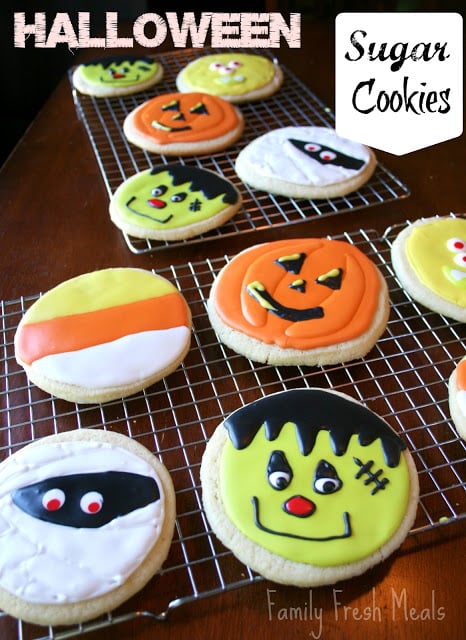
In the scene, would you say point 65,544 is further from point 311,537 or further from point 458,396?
point 458,396

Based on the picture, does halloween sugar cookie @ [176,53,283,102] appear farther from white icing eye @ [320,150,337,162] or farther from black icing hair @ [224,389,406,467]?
black icing hair @ [224,389,406,467]

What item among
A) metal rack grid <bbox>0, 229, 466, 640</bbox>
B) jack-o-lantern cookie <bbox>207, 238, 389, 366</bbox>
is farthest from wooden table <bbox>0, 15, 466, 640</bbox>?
jack-o-lantern cookie <bbox>207, 238, 389, 366</bbox>

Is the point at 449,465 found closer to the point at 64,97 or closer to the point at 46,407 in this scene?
the point at 46,407

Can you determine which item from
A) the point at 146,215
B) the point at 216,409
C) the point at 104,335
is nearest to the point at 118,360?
the point at 104,335

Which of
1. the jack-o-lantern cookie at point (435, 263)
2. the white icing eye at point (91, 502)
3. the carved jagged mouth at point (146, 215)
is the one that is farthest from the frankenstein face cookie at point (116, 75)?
the white icing eye at point (91, 502)

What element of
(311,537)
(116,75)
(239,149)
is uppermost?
(116,75)

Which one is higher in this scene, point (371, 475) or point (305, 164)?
point (305, 164)

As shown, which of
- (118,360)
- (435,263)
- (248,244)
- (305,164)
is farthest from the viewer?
(305,164)
